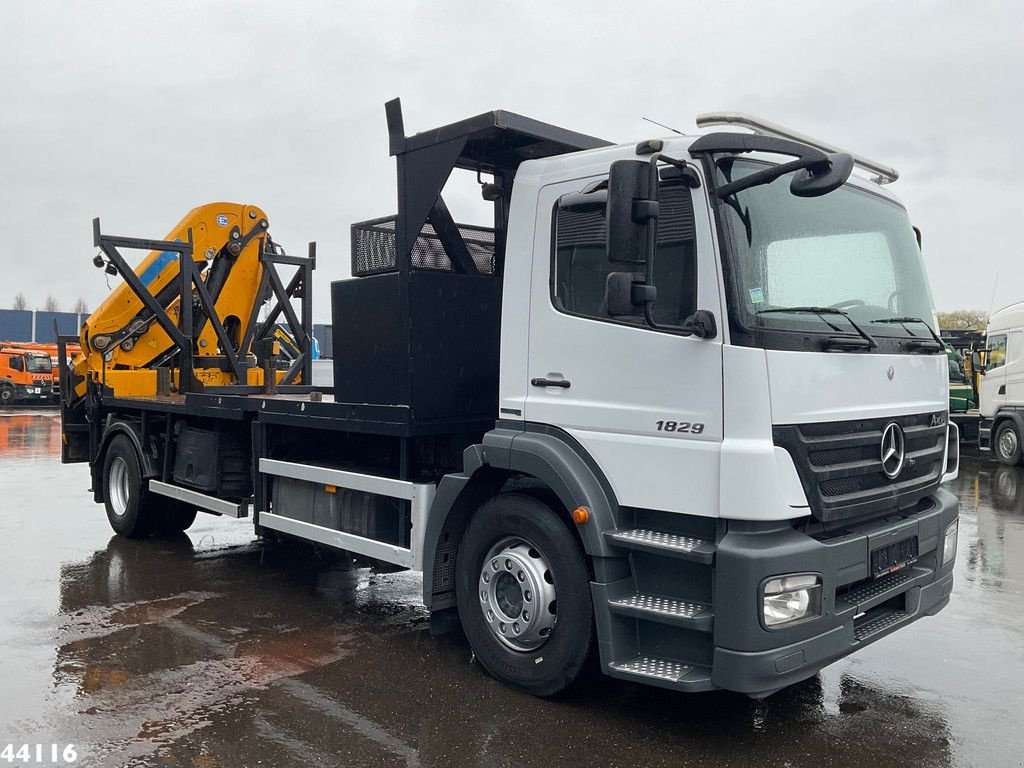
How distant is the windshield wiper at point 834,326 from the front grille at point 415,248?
2092 millimetres

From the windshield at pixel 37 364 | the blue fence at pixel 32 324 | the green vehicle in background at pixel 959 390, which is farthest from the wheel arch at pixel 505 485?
the blue fence at pixel 32 324

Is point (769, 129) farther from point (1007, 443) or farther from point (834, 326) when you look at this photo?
point (1007, 443)

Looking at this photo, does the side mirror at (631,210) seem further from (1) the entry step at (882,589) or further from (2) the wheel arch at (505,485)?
(1) the entry step at (882,589)

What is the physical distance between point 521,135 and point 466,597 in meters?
2.54

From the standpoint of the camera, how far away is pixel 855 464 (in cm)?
405

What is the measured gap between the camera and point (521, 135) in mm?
4953

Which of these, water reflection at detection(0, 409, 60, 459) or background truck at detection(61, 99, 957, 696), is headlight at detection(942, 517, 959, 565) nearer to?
background truck at detection(61, 99, 957, 696)

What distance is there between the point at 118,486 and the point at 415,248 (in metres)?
5.20

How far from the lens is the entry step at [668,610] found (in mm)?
3768

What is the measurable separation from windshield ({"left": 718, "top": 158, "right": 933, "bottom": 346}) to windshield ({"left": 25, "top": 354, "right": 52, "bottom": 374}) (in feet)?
101

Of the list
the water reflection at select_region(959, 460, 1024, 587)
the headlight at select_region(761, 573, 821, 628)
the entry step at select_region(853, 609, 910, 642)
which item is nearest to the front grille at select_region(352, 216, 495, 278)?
the headlight at select_region(761, 573, 821, 628)

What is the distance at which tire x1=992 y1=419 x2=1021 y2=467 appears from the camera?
1481 centimetres

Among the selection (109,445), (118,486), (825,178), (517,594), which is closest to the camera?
(825,178)

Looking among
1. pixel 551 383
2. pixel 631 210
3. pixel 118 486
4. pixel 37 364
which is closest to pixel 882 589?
pixel 551 383
